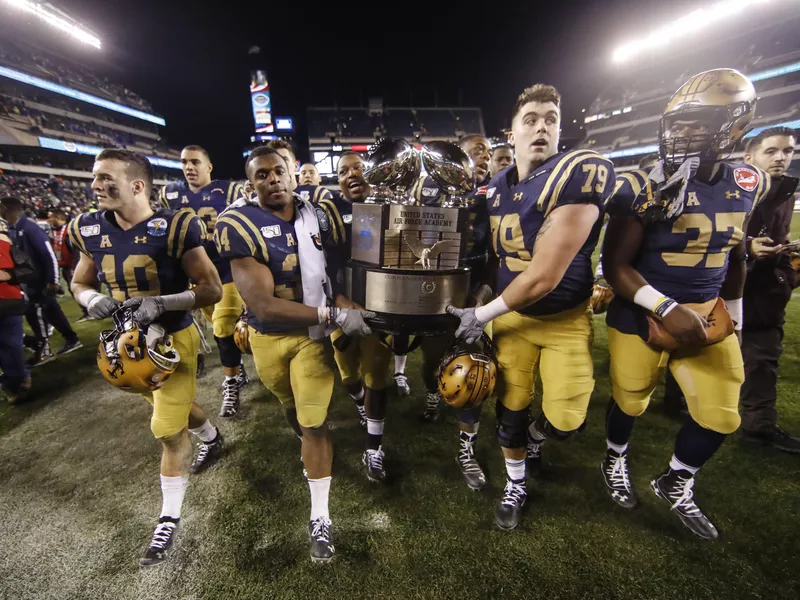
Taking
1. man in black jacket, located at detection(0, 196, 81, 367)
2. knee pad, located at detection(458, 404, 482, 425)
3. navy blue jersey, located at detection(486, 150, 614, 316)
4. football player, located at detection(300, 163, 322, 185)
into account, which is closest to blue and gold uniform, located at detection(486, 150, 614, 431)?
navy blue jersey, located at detection(486, 150, 614, 316)

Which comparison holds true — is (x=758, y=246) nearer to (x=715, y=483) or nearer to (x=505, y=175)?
(x=715, y=483)

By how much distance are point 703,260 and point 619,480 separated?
1370 mm

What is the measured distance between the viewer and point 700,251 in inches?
74.7

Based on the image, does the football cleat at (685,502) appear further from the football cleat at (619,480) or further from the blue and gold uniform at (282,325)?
the blue and gold uniform at (282,325)

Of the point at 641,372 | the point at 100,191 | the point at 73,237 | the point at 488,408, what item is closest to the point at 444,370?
the point at 641,372

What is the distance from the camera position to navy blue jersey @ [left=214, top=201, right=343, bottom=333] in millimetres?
1888

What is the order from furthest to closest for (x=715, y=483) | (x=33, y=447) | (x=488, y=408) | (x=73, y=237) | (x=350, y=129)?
1. (x=350, y=129)
2. (x=488, y=408)
3. (x=33, y=447)
4. (x=715, y=483)
5. (x=73, y=237)

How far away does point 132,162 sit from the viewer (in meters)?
2.12

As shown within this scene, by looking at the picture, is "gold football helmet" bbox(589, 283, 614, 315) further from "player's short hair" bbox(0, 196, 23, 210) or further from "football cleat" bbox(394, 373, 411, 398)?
"player's short hair" bbox(0, 196, 23, 210)

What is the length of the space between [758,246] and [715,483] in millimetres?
1587

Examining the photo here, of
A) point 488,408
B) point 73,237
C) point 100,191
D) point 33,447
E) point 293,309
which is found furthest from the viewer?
point 488,408

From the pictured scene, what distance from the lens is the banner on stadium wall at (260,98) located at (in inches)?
1282

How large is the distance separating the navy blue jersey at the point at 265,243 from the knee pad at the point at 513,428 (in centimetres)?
130

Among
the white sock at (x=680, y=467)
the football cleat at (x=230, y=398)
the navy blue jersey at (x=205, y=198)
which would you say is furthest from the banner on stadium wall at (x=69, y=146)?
the white sock at (x=680, y=467)
